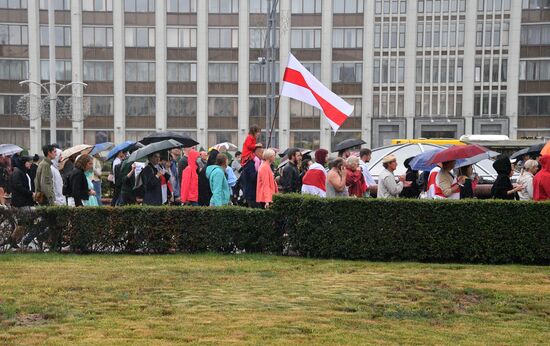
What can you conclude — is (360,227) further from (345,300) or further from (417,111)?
(417,111)

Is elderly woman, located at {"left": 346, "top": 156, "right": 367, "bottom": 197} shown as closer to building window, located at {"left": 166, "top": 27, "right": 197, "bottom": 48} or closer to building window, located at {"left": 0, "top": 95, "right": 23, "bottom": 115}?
building window, located at {"left": 166, "top": 27, "right": 197, "bottom": 48}

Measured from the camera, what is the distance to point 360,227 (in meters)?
10.0

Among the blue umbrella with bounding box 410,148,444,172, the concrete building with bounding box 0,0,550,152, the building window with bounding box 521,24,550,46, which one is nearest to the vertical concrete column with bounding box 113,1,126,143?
the concrete building with bounding box 0,0,550,152

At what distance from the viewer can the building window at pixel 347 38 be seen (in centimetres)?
5478

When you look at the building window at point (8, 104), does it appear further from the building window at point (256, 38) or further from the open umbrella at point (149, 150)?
the open umbrella at point (149, 150)

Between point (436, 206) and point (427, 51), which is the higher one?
point (427, 51)

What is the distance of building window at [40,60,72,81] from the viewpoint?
183 feet

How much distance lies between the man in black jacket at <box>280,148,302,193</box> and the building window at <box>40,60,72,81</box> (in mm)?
47173

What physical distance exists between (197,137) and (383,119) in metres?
16.8

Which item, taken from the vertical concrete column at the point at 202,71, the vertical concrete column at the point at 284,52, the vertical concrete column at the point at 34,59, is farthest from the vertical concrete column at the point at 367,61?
the vertical concrete column at the point at 34,59

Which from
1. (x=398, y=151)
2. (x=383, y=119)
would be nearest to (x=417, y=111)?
(x=383, y=119)

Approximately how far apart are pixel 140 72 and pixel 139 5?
6.04 m

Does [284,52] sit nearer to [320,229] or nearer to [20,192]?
[20,192]

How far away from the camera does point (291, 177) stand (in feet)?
42.7
